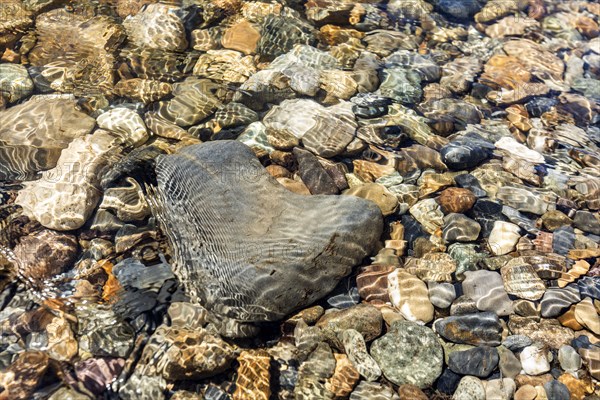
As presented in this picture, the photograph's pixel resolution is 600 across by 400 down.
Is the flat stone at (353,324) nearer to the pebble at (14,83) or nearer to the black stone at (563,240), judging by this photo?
the black stone at (563,240)

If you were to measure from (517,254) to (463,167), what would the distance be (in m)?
1.17

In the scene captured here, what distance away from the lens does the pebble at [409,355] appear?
3.78 m

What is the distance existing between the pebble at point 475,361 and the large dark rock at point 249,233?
44.6 inches

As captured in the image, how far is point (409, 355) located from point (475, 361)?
20.7 inches

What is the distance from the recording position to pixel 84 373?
12.0ft

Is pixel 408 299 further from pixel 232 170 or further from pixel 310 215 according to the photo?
pixel 232 170

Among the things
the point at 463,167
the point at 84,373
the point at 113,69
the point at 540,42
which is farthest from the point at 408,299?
the point at 540,42

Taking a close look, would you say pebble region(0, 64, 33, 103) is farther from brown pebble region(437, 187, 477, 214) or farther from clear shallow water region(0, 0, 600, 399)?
brown pebble region(437, 187, 477, 214)

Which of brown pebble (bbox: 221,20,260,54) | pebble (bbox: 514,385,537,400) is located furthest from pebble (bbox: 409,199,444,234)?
brown pebble (bbox: 221,20,260,54)

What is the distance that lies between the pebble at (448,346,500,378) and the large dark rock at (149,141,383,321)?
1.13m

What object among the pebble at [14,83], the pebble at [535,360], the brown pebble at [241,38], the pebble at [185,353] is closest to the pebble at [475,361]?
the pebble at [535,360]

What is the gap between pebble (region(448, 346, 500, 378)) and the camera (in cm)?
382


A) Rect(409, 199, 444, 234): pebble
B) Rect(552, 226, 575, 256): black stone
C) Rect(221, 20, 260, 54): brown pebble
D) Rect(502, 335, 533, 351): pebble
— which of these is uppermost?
Rect(221, 20, 260, 54): brown pebble

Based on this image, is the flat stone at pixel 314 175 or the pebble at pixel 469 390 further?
the flat stone at pixel 314 175
